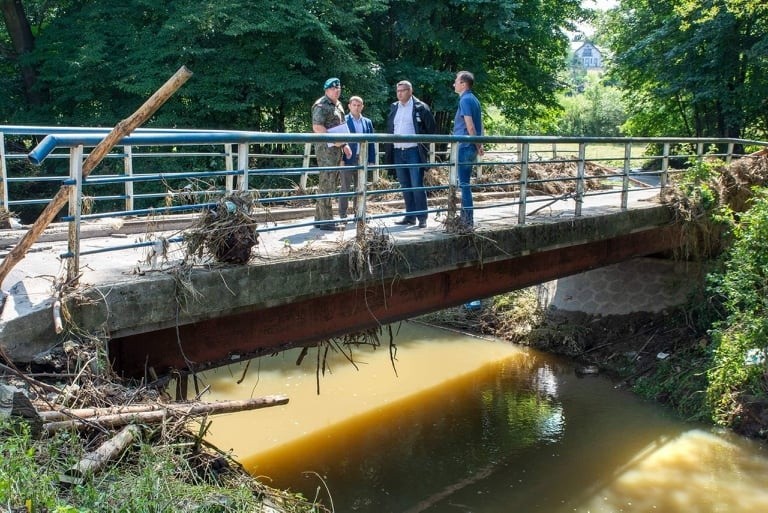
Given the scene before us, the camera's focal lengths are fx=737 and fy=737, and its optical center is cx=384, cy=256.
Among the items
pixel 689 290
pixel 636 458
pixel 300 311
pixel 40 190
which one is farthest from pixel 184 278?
pixel 40 190

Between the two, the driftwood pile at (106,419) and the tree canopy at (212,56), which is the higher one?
the tree canopy at (212,56)

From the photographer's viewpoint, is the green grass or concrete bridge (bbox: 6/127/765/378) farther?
concrete bridge (bbox: 6/127/765/378)

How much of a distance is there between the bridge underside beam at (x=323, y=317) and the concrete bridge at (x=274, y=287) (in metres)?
0.01

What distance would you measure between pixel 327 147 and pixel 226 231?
3.13 metres

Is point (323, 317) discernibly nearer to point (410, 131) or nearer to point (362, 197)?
point (362, 197)

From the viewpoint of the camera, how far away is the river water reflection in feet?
29.8

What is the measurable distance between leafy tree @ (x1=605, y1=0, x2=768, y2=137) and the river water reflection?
11.4 m

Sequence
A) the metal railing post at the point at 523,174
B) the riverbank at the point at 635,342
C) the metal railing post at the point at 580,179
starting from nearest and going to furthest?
the metal railing post at the point at 523,174
the metal railing post at the point at 580,179
the riverbank at the point at 635,342

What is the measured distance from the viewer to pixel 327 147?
858 centimetres

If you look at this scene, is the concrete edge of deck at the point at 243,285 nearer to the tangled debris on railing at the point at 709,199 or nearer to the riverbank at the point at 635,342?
the tangled debris on railing at the point at 709,199

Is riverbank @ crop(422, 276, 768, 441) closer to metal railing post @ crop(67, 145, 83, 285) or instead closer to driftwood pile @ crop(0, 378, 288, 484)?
driftwood pile @ crop(0, 378, 288, 484)

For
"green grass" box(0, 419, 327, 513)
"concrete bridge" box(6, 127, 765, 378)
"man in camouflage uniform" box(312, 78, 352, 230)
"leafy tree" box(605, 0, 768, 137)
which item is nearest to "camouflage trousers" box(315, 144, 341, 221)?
"man in camouflage uniform" box(312, 78, 352, 230)

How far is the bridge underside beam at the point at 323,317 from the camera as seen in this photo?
227 inches

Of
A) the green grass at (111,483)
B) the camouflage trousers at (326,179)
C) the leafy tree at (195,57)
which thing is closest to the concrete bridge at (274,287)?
the camouflage trousers at (326,179)
